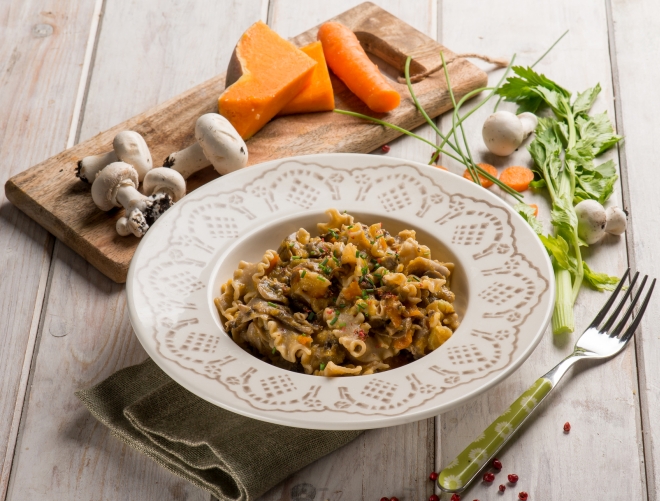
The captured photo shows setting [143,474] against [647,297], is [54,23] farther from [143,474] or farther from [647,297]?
[647,297]

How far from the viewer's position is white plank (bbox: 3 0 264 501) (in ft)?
9.25

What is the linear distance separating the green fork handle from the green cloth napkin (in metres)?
0.39

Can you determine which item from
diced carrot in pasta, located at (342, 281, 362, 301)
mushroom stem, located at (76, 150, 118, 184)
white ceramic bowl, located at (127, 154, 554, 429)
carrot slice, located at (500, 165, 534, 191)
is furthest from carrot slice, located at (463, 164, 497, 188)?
mushroom stem, located at (76, 150, 118, 184)

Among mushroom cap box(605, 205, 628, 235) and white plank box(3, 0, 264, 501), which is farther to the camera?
mushroom cap box(605, 205, 628, 235)

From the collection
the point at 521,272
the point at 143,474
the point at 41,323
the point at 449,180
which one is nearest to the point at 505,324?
the point at 521,272

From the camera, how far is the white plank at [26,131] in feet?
10.7

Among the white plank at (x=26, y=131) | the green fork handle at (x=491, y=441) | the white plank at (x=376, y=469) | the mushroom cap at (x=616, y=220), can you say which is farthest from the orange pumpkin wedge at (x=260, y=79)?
the green fork handle at (x=491, y=441)

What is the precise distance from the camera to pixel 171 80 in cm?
485

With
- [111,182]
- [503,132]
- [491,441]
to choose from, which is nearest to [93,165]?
[111,182]

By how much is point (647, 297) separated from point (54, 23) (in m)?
3.96

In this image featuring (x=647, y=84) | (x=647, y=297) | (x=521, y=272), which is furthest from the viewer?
(x=647, y=84)

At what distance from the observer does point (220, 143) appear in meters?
3.81

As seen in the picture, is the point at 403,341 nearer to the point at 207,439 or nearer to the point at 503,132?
the point at 207,439

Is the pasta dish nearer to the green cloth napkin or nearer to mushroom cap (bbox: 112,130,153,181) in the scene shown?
the green cloth napkin
